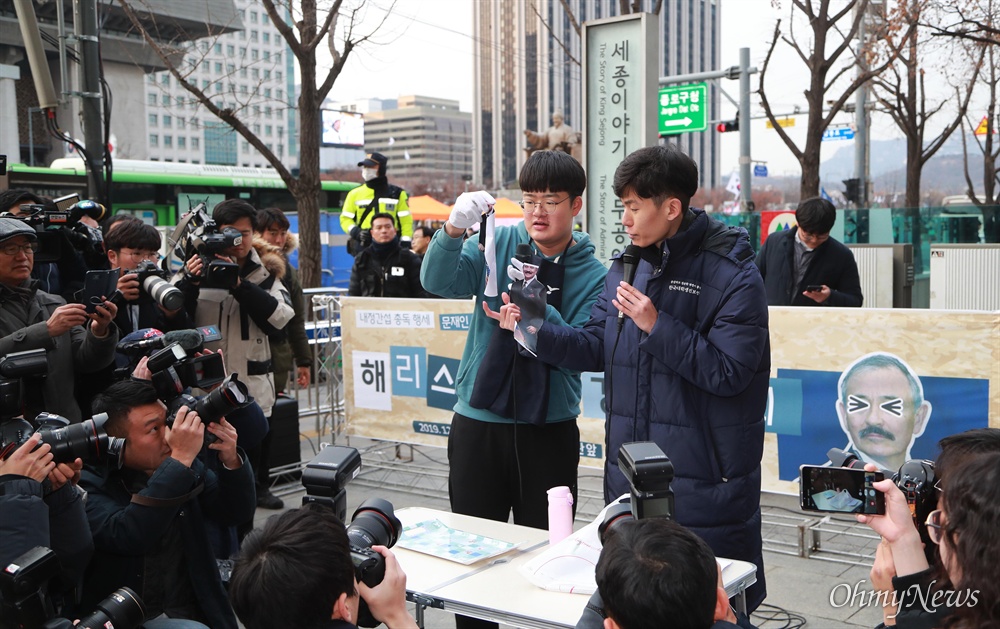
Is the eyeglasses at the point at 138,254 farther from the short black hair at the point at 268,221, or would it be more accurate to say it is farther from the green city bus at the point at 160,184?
the green city bus at the point at 160,184

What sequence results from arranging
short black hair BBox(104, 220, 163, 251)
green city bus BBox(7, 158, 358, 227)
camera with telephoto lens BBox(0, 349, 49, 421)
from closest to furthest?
camera with telephoto lens BBox(0, 349, 49, 421)
short black hair BBox(104, 220, 163, 251)
green city bus BBox(7, 158, 358, 227)

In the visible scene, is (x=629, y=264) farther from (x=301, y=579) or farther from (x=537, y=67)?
(x=537, y=67)

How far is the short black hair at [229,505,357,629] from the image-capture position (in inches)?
76.1

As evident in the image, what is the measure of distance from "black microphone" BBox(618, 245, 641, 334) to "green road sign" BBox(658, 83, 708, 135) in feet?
47.3

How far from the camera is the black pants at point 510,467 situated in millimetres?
3395

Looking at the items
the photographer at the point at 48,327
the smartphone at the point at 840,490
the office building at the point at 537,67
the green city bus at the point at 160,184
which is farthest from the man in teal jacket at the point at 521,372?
the office building at the point at 537,67

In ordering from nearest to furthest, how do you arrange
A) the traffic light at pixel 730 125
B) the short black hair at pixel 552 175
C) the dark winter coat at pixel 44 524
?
1. the dark winter coat at pixel 44 524
2. the short black hair at pixel 552 175
3. the traffic light at pixel 730 125

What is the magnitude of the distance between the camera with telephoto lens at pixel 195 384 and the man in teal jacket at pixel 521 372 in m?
0.84

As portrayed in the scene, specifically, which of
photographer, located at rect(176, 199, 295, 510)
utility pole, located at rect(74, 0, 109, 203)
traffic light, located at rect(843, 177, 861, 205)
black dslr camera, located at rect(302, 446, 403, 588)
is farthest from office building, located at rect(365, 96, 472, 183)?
black dslr camera, located at rect(302, 446, 403, 588)

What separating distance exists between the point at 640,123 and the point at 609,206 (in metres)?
0.58

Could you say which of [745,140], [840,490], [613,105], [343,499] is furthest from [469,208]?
[745,140]

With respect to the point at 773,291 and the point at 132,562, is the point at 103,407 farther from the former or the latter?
the point at 773,291

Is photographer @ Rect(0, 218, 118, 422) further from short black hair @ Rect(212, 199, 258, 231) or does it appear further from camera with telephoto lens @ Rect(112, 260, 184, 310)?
short black hair @ Rect(212, 199, 258, 231)

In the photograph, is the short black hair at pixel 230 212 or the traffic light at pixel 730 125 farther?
the traffic light at pixel 730 125
